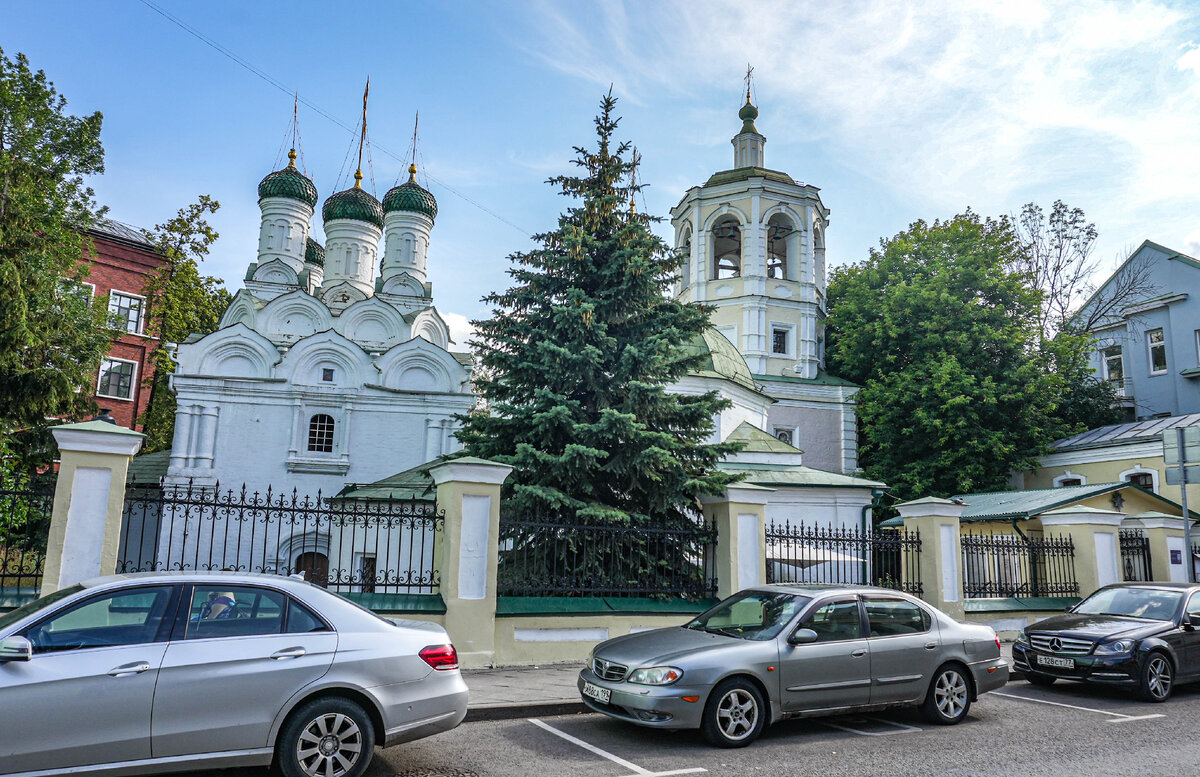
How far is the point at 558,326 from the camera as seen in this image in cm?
1256

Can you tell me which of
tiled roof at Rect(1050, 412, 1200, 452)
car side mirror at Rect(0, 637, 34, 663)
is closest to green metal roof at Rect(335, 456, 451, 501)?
car side mirror at Rect(0, 637, 34, 663)

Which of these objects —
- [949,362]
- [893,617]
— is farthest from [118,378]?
[893,617]

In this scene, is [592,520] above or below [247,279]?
below

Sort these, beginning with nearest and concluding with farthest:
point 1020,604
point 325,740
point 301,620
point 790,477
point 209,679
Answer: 1. point 209,679
2. point 325,740
3. point 301,620
4. point 1020,604
5. point 790,477

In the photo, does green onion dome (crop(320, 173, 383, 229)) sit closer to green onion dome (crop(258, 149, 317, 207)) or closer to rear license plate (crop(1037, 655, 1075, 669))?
green onion dome (crop(258, 149, 317, 207))

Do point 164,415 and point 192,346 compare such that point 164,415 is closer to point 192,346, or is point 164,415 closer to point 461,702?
point 192,346

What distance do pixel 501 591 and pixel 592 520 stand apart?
1704 mm

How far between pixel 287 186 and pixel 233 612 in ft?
102

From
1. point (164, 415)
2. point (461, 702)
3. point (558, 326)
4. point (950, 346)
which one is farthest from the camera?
point (164, 415)

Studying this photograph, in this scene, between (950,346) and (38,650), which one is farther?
(950,346)

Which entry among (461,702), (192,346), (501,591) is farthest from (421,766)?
(192,346)

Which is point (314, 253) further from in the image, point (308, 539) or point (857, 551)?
point (857, 551)

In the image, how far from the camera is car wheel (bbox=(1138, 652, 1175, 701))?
906 centimetres

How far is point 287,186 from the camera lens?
108 ft
